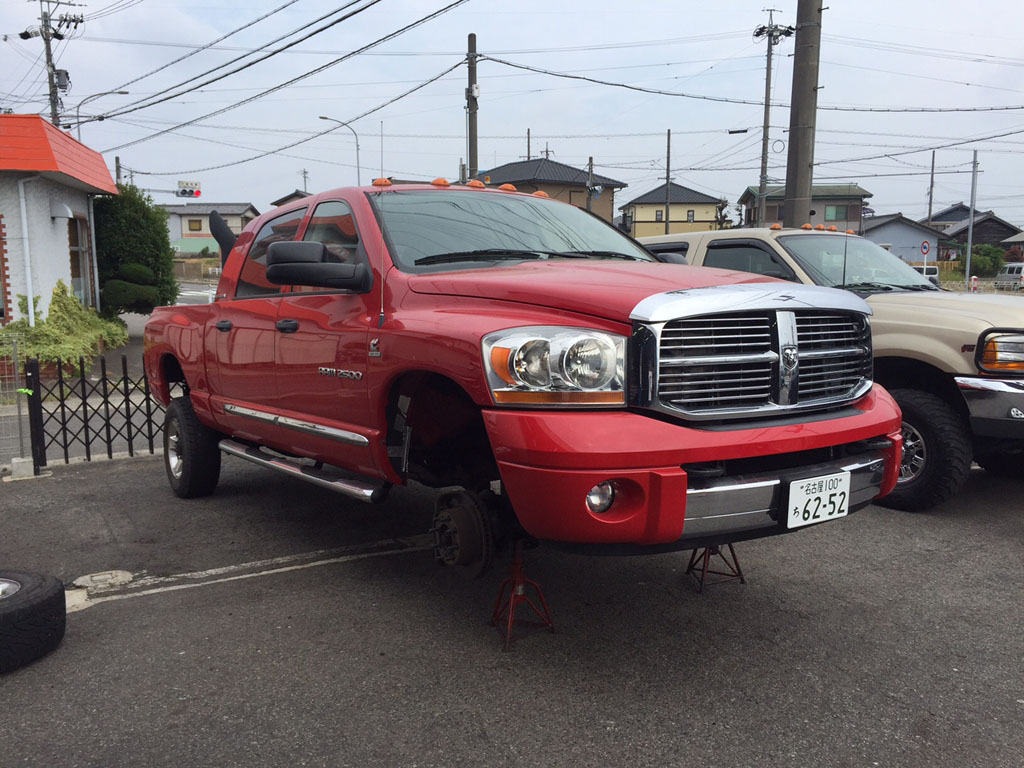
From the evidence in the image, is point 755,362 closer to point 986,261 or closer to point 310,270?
point 310,270

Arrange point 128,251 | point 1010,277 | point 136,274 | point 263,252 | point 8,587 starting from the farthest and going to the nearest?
point 1010,277 → point 128,251 → point 136,274 → point 263,252 → point 8,587

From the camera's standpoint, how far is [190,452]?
18.3 feet

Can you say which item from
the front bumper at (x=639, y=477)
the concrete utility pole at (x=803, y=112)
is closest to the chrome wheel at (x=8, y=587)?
the front bumper at (x=639, y=477)

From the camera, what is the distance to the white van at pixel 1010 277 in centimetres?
4850

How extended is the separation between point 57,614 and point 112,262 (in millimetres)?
17935

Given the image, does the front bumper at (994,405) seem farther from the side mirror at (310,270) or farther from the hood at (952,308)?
the side mirror at (310,270)

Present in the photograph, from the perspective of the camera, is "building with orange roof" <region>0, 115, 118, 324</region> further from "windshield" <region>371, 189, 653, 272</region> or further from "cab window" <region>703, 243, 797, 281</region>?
"windshield" <region>371, 189, 653, 272</region>

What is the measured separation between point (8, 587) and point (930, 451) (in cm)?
500

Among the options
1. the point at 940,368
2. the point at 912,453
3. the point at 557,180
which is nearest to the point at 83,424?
the point at 912,453

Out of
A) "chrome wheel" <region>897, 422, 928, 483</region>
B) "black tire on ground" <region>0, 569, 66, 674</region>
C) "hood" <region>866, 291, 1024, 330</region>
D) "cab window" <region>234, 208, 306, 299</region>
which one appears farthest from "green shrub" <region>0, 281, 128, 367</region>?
"chrome wheel" <region>897, 422, 928, 483</region>

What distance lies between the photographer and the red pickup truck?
270 cm

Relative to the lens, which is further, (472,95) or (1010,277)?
(1010,277)

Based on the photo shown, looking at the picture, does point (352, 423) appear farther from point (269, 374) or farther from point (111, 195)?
Answer: point (111, 195)

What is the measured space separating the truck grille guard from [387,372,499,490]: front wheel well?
0.89m
